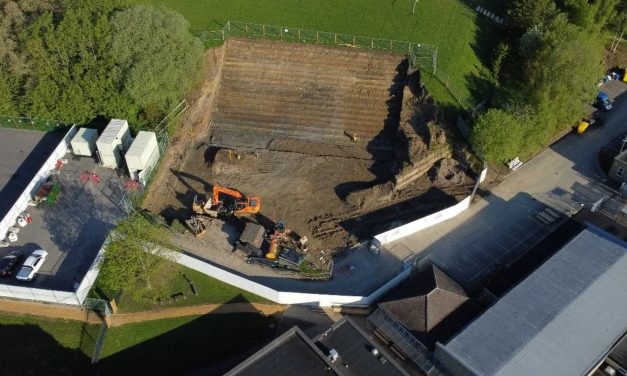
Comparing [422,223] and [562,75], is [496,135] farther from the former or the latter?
[422,223]

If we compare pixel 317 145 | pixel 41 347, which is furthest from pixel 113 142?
pixel 317 145

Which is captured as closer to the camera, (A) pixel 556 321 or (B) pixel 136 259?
(A) pixel 556 321

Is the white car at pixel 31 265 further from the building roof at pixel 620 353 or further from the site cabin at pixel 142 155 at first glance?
the building roof at pixel 620 353

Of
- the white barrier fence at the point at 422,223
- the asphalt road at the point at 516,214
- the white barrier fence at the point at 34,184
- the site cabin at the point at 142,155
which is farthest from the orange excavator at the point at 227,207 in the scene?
the white barrier fence at the point at 34,184

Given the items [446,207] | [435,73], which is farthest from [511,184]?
[435,73]

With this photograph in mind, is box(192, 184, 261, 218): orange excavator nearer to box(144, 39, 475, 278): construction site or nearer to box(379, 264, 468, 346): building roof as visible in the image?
box(144, 39, 475, 278): construction site

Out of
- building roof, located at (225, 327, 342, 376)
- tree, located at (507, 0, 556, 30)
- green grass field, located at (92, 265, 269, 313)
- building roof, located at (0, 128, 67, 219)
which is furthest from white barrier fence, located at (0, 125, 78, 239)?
tree, located at (507, 0, 556, 30)
